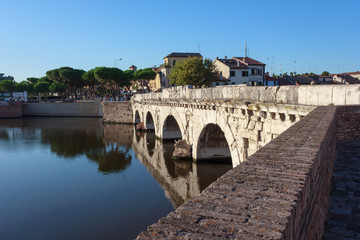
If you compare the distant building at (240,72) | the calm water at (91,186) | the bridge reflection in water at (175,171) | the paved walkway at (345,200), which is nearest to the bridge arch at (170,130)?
the bridge reflection in water at (175,171)

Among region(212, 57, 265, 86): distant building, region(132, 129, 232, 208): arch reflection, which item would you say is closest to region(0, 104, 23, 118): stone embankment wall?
region(212, 57, 265, 86): distant building

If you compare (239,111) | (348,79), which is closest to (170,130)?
(239,111)

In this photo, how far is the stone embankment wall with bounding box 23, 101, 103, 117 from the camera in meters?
57.5

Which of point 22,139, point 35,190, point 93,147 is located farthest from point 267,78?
point 35,190

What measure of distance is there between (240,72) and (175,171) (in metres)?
32.4

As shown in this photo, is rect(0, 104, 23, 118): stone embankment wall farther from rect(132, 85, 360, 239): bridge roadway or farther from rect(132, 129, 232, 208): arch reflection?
rect(132, 85, 360, 239): bridge roadway

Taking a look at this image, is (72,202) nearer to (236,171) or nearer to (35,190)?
(35,190)

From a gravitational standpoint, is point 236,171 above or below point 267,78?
below

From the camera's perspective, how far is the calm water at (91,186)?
12698 millimetres

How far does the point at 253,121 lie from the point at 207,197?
33.7 feet

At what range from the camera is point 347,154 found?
8156 mm

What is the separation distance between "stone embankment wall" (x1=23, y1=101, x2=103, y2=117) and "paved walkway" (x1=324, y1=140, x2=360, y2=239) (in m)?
53.4

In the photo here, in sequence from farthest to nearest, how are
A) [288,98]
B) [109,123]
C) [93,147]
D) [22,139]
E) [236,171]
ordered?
[109,123]
[22,139]
[93,147]
[288,98]
[236,171]

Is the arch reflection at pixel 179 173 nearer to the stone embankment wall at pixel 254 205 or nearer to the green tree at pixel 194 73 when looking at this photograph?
the stone embankment wall at pixel 254 205
